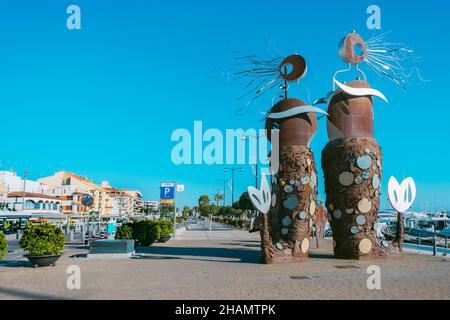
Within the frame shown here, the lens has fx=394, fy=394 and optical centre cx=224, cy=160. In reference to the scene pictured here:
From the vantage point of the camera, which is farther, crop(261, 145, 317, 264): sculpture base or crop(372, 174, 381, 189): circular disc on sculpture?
crop(372, 174, 381, 189): circular disc on sculpture

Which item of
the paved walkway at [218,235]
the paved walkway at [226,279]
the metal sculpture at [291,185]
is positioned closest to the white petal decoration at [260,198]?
the metal sculpture at [291,185]

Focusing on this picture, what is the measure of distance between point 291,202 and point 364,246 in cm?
348

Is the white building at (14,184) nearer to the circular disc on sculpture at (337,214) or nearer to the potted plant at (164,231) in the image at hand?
the potted plant at (164,231)

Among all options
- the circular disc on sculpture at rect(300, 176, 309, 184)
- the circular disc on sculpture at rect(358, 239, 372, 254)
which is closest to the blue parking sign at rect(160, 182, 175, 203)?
the circular disc on sculpture at rect(300, 176, 309, 184)

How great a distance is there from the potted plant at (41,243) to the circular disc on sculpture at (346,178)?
37.3 ft

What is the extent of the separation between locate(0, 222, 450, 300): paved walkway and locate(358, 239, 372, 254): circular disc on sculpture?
1.95 ft

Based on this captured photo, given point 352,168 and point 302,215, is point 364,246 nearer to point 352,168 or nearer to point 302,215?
point 302,215

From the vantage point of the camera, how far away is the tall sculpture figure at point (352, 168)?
16266 millimetres

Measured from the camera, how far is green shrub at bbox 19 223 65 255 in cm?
1384

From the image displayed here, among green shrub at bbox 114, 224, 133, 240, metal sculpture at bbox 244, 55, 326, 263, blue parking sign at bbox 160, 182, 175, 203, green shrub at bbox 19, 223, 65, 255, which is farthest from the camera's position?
blue parking sign at bbox 160, 182, 175, 203

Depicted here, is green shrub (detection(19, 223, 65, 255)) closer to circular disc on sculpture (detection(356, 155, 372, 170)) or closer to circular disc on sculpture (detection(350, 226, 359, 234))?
circular disc on sculpture (detection(350, 226, 359, 234))

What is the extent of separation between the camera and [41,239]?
1395 cm

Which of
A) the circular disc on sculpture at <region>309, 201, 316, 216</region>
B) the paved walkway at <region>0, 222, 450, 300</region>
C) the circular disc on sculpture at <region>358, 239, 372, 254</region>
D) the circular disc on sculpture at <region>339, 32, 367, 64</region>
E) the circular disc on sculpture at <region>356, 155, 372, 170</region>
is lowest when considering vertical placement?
the paved walkway at <region>0, 222, 450, 300</region>
